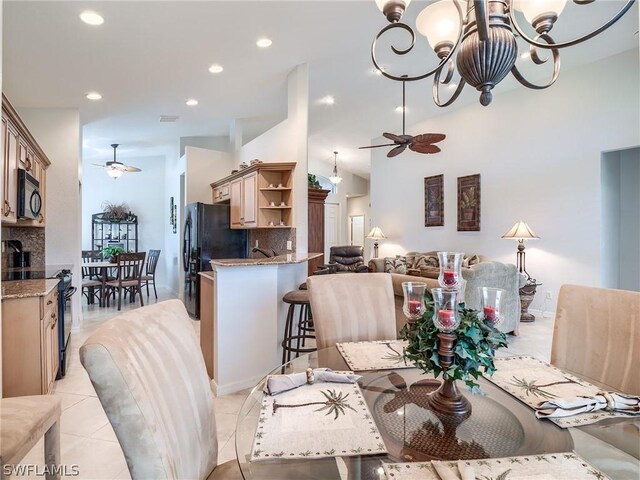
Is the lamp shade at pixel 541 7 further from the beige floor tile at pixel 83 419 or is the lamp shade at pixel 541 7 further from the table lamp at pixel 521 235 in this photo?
the table lamp at pixel 521 235

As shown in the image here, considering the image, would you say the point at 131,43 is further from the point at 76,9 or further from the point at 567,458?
the point at 567,458

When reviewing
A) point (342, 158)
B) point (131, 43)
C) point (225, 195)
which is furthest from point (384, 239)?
point (131, 43)

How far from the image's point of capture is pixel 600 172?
4.57m

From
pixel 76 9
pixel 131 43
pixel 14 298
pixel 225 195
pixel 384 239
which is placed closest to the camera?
pixel 14 298

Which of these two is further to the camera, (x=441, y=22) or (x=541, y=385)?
(x=441, y=22)

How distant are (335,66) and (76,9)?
2.60 m

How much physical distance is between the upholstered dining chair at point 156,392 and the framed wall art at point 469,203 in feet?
19.2

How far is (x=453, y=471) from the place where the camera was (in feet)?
2.49

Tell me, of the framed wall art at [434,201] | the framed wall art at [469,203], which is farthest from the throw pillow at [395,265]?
the framed wall art at [469,203]

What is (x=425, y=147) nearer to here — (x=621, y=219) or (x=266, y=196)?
(x=266, y=196)

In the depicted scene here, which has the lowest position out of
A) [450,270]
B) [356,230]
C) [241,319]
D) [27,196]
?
[241,319]

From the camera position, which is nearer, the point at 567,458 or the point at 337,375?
the point at 567,458

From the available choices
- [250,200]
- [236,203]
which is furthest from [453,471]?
Answer: [236,203]

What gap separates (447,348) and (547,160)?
5.34 m
